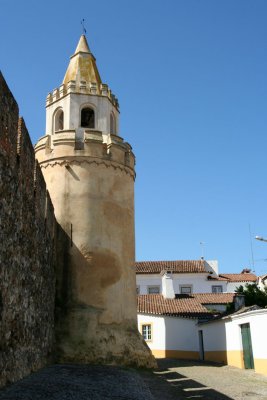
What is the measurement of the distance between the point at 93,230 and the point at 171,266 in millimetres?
30456

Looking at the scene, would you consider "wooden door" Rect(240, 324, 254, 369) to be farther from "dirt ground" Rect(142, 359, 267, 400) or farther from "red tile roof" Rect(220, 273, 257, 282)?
"red tile roof" Rect(220, 273, 257, 282)

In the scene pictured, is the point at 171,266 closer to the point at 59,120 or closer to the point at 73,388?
the point at 59,120

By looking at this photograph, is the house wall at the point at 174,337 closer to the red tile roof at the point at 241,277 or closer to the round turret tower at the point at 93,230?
the round turret tower at the point at 93,230

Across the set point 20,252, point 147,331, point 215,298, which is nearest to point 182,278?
point 215,298

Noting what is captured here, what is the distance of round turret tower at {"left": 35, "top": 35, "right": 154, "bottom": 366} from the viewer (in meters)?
14.3

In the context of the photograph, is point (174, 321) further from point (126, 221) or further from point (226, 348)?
point (126, 221)

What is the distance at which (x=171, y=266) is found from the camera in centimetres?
4484

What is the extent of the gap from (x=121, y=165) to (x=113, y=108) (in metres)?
2.96

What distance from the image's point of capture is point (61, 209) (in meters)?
15.4

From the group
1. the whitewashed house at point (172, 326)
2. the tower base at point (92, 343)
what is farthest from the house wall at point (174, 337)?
the tower base at point (92, 343)

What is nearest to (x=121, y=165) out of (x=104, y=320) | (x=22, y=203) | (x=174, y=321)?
(x=104, y=320)

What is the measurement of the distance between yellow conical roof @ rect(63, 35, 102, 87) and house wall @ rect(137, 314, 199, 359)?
48.7 feet

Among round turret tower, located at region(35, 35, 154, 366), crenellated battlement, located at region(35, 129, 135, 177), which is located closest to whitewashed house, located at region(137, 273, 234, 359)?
round turret tower, located at region(35, 35, 154, 366)

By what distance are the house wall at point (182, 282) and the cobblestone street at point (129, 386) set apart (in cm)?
2817
